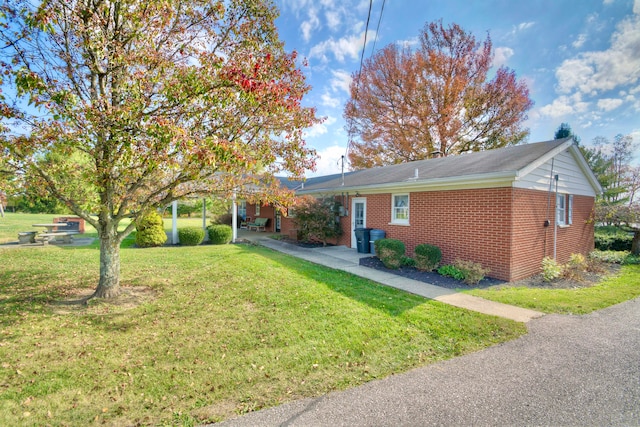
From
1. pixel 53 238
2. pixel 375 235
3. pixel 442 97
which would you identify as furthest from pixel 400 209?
pixel 442 97

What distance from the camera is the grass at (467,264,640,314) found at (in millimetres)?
5862

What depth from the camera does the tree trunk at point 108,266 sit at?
5.99 m

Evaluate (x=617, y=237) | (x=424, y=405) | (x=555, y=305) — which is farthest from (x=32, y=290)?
(x=617, y=237)

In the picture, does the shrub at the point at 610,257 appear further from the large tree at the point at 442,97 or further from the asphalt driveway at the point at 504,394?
the large tree at the point at 442,97

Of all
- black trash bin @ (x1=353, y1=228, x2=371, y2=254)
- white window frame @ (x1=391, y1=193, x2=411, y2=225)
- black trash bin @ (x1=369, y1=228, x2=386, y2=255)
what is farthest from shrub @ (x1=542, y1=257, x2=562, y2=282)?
black trash bin @ (x1=353, y1=228, x2=371, y2=254)

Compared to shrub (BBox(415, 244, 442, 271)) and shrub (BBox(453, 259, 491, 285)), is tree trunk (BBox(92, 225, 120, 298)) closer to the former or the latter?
shrub (BBox(415, 244, 442, 271))

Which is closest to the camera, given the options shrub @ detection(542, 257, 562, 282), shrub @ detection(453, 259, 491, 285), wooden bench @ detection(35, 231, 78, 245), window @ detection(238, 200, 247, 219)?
Answer: shrub @ detection(453, 259, 491, 285)

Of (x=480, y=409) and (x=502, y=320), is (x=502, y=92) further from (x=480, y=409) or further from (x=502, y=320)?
(x=480, y=409)

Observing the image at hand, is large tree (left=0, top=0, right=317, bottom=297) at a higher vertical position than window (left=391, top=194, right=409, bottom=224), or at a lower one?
higher

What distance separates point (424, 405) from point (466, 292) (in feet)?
14.9

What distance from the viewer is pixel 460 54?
22.3 m

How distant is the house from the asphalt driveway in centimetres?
404

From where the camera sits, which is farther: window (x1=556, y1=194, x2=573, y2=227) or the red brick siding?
window (x1=556, y1=194, x2=573, y2=227)

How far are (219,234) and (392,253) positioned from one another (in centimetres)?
850
